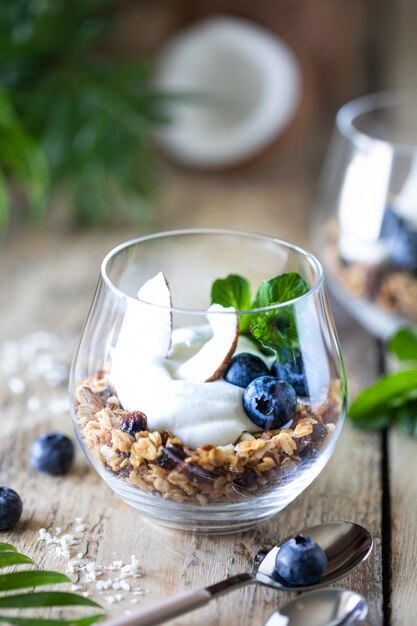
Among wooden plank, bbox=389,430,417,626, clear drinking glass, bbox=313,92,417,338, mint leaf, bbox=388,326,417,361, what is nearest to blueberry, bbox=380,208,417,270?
clear drinking glass, bbox=313,92,417,338

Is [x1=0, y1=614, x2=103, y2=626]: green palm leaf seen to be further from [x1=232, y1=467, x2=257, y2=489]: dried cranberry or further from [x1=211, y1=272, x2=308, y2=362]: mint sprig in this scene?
[x1=211, y1=272, x2=308, y2=362]: mint sprig

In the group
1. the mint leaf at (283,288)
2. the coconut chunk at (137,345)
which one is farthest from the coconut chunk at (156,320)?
the mint leaf at (283,288)

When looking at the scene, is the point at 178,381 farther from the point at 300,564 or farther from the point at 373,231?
the point at 373,231

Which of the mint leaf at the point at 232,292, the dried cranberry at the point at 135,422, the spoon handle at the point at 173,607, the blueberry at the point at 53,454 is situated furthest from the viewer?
the blueberry at the point at 53,454

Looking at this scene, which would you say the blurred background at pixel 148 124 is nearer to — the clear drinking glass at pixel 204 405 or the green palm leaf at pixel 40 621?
the clear drinking glass at pixel 204 405

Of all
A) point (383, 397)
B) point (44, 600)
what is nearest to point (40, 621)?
point (44, 600)

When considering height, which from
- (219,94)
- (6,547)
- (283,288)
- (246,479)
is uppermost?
(283,288)

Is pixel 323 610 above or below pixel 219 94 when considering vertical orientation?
above

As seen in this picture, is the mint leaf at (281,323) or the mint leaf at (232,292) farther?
the mint leaf at (232,292)
